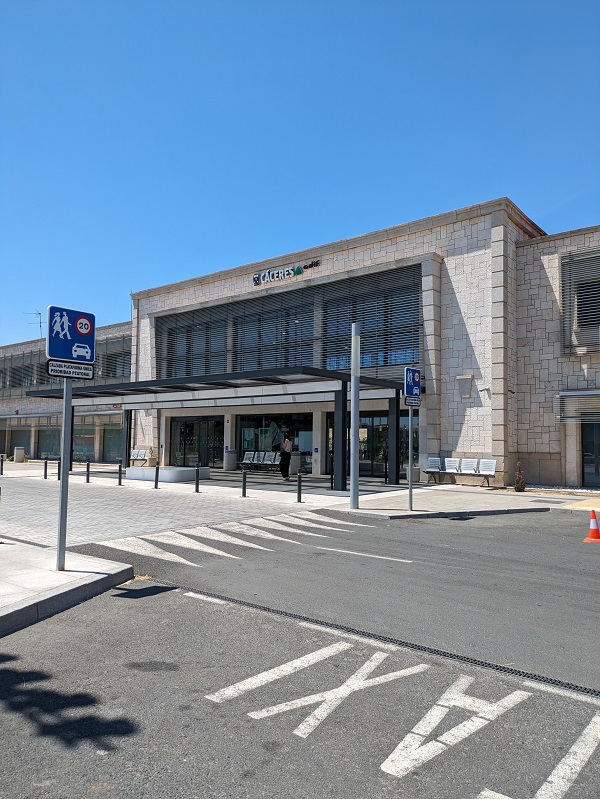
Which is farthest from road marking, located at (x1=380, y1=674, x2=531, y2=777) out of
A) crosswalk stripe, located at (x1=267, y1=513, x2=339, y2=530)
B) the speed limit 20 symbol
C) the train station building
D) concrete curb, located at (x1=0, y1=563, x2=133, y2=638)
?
the train station building

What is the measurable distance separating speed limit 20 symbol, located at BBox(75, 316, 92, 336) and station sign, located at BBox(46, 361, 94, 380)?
0.40 metres

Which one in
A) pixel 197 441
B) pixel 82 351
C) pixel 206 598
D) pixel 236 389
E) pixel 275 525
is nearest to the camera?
pixel 206 598

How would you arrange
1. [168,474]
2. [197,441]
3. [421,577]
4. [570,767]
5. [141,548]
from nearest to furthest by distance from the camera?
[570,767], [421,577], [141,548], [168,474], [197,441]

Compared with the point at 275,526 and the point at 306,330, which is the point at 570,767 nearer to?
the point at 275,526

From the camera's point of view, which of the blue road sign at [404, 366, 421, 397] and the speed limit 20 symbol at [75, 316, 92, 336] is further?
the blue road sign at [404, 366, 421, 397]

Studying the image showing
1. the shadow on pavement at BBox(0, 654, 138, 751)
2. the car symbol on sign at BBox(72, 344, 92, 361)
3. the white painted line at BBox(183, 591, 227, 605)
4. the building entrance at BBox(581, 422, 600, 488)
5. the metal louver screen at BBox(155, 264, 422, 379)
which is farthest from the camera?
the metal louver screen at BBox(155, 264, 422, 379)

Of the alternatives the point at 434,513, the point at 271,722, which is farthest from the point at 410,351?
the point at 271,722

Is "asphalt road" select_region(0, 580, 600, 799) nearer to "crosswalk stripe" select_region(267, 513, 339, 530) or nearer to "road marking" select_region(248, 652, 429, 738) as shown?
"road marking" select_region(248, 652, 429, 738)

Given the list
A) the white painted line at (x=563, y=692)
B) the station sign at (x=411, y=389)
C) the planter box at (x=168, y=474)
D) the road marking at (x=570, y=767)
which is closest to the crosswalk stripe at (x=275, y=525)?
the station sign at (x=411, y=389)

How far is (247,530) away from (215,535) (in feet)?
2.73

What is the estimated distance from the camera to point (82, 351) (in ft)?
24.3

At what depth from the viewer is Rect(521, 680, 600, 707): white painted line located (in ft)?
13.2

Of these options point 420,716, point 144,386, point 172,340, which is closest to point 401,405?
point 144,386

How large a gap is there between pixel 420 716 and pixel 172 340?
31.5 meters
